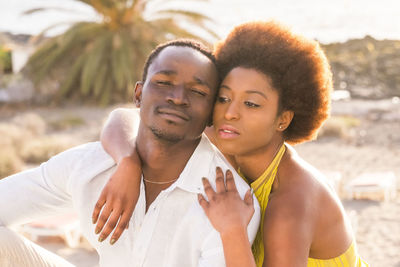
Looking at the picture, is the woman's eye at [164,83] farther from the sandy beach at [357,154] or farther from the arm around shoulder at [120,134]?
the sandy beach at [357,154]

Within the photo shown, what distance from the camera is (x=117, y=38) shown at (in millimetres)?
13633

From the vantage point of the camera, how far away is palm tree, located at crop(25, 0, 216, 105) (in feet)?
44.5

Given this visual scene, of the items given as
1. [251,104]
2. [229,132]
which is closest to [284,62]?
[251,104]

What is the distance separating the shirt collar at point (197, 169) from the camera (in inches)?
79.0

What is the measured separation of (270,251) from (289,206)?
213 millimetres

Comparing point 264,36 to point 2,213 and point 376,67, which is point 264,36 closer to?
point 2,213

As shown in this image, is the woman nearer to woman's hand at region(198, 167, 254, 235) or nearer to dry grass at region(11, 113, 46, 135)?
woman's hand at region(198, 167, 254, 235)

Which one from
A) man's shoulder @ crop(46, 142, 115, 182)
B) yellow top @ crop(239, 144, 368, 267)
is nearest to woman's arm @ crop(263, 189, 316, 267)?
yellow top @ crop(239, 144, 368, 267)

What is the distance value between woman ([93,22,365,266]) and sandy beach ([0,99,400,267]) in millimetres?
2500

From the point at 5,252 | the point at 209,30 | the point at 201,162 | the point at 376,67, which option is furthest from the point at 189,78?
the point at 376,67

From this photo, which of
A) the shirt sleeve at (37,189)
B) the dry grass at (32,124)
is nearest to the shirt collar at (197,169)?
the shirt sleeve at (37,189)

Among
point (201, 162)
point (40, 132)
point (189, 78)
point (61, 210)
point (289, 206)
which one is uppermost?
point (189, 78)

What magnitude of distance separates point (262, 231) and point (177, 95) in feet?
2.36

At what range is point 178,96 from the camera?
6.61ft
